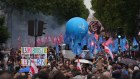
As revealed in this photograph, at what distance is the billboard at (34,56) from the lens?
59.6ft

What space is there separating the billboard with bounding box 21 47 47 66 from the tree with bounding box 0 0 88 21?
44151mm

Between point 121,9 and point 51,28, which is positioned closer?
point 121,9

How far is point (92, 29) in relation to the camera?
134 feet

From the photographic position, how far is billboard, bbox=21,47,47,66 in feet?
59.6

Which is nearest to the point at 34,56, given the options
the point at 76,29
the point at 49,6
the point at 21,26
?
the point at 76,29

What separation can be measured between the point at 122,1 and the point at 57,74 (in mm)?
39197

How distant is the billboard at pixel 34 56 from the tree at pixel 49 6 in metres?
44.2

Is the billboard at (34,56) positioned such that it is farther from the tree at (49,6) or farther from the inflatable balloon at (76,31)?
the tree at (49,6)

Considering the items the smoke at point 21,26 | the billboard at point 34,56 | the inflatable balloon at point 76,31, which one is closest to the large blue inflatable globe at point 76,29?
the inflatable balloon at point 76,31

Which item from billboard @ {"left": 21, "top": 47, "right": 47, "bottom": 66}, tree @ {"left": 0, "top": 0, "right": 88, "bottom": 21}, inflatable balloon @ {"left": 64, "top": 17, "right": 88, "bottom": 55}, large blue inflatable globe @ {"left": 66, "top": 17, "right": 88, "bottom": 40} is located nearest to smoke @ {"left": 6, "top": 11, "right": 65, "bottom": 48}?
tree @ {"left": 0, "top": 0, "right": 88, "bottom": 21}

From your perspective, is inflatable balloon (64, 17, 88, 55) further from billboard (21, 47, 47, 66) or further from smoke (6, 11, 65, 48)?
smoke (6, 11, 65, 48)

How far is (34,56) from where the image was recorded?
61.0ft

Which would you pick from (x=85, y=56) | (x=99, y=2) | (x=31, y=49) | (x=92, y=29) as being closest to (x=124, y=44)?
(x=92, y=29)

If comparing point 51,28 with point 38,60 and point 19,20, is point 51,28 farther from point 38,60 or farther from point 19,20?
point 38,60
